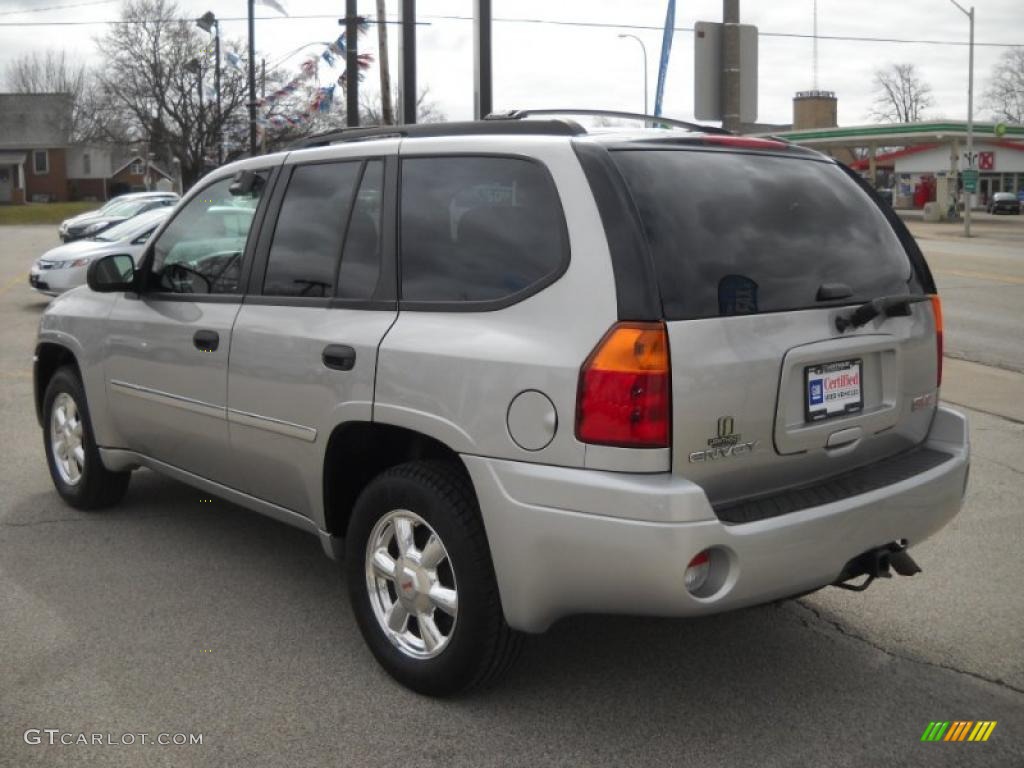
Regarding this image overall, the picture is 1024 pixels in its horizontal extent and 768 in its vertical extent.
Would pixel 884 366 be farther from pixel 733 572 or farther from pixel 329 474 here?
pixel 329 474

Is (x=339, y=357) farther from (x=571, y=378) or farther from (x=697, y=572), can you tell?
(x=697, y=572)

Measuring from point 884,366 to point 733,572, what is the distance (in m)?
1.05

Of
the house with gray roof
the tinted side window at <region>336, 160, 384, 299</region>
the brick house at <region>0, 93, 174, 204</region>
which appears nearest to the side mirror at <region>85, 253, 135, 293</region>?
the tinted side window at <region>336, 160, 384, 299</region>

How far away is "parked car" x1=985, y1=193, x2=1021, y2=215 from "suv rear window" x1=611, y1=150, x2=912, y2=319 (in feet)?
207

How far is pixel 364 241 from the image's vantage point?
162 inches

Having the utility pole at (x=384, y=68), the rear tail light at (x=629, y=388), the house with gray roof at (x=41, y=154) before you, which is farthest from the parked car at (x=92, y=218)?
the house with gray roof at (x=41, y=154)

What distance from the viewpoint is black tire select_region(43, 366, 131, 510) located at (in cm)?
584

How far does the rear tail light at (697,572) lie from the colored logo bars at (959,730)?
904 millimetres

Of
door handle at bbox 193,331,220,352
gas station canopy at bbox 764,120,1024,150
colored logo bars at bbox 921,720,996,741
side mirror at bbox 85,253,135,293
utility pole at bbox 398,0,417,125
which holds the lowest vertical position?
colored logo bars at bbox 921,720,996,741

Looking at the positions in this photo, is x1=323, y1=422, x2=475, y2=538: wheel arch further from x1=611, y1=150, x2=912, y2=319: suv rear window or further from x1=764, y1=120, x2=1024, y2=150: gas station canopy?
x1=764, y1=120, x2=1024, y2=150: gas station canopy

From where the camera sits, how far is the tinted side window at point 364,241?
13.3 ft

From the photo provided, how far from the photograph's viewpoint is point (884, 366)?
3871 millimetres

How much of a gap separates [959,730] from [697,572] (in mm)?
1045

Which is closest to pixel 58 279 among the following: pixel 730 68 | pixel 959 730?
pixel 730 68
